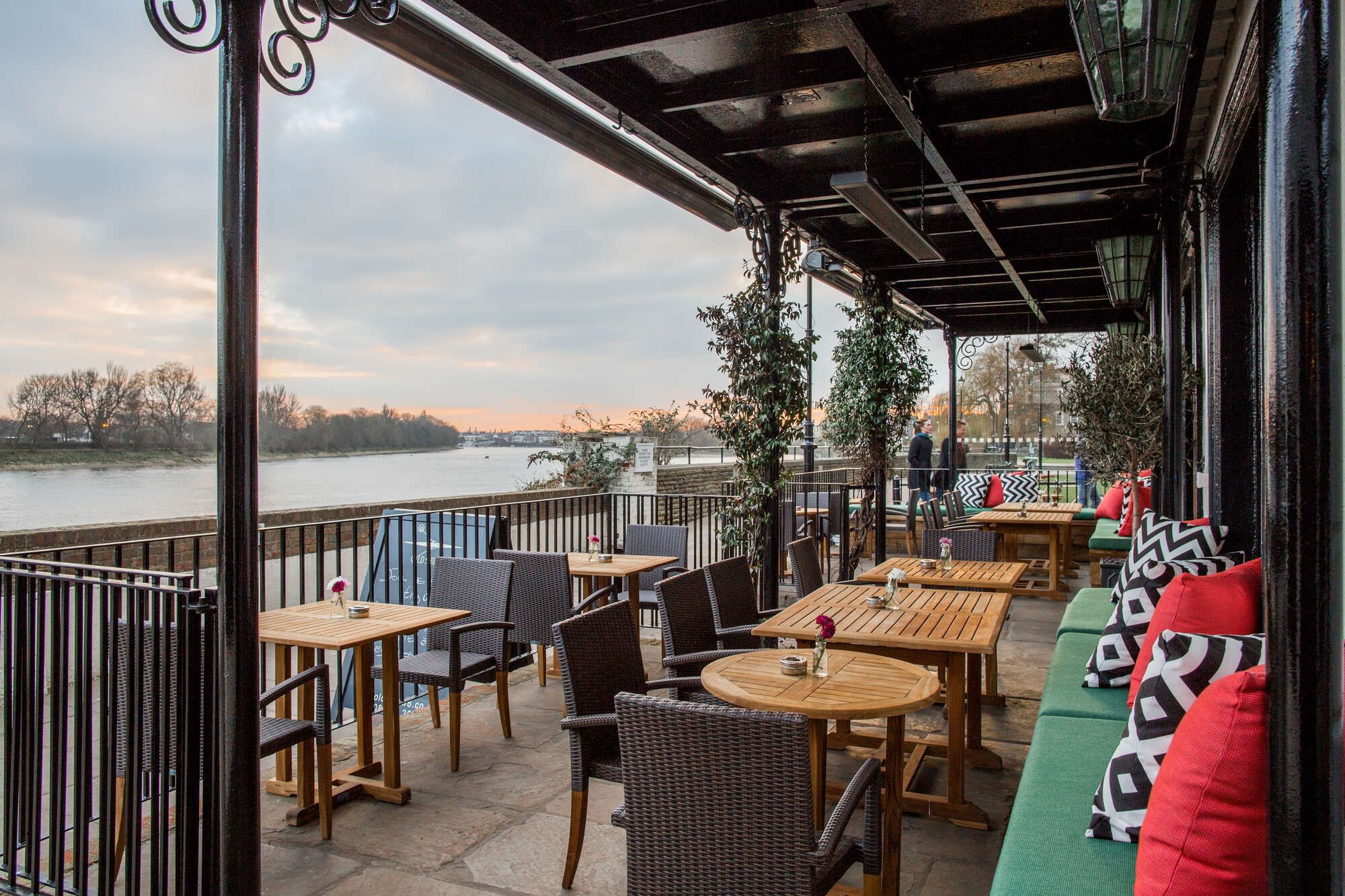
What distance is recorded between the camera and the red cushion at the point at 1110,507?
9.41 metres

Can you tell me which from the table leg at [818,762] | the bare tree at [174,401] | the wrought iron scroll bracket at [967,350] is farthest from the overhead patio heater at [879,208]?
the wrought iron scroll bracket at [967,350]

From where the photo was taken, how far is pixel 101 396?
783 centimetres

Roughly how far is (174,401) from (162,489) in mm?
1528

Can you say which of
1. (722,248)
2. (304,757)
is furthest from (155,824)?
(722,248)

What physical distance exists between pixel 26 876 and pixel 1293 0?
351cm

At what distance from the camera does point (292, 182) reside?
18.4 meters

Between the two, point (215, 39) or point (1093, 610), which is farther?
point (1093, 610)

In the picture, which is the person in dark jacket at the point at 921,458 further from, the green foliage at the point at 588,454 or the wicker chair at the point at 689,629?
the wicker chair at the point at 689,629

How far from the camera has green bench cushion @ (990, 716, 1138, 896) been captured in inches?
68.9

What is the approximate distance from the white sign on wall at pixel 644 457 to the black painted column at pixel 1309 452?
1129 centimetres

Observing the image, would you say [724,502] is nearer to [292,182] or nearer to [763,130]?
[763,130]

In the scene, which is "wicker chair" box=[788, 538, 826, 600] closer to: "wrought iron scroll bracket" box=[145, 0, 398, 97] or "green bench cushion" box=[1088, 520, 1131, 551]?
"wrought iron scroll bracket" box=[145, 0, 398, 97]

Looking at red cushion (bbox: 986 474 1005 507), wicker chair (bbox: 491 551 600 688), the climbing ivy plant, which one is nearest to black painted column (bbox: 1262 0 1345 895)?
wicker chair (bbox: 491 551 600 688)

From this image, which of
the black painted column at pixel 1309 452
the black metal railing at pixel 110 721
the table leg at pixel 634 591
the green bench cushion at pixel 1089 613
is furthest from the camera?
the table leg at pixel 634 591
